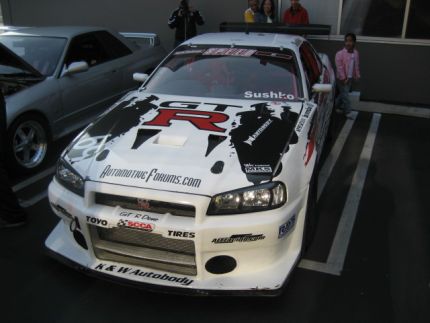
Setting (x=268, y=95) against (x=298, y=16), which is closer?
(x=268, y=95)

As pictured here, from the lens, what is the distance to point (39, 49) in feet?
19.3

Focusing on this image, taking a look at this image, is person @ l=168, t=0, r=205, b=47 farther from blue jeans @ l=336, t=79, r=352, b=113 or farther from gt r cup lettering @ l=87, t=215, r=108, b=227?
gt r cup lettering @ l=87, t=215, r=108, b=227

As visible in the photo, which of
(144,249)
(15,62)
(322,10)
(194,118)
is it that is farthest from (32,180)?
(322,10)

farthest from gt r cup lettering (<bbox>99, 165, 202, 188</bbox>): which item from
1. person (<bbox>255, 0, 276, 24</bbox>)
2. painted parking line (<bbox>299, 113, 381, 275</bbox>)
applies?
person (<bbox>255, 0, 276, 24</bbox>)

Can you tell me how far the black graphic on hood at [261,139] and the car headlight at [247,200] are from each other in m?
0.07

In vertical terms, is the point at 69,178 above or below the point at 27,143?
above

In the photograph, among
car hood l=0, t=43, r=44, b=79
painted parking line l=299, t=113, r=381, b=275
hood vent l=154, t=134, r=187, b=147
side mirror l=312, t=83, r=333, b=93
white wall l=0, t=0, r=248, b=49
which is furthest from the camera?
white wall l=0, t=0, r=248, b=49

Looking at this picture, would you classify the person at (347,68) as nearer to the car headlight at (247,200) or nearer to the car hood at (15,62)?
the car hood at (15,62)

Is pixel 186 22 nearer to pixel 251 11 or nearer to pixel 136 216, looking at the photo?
pixel 251 11

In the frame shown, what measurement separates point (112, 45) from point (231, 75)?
294cm

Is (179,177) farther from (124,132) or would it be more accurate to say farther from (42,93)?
(42,93)

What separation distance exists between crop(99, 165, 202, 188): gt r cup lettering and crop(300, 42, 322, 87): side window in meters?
2.11

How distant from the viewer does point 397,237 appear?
3922 mm

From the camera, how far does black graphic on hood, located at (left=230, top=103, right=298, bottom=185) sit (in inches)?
119
